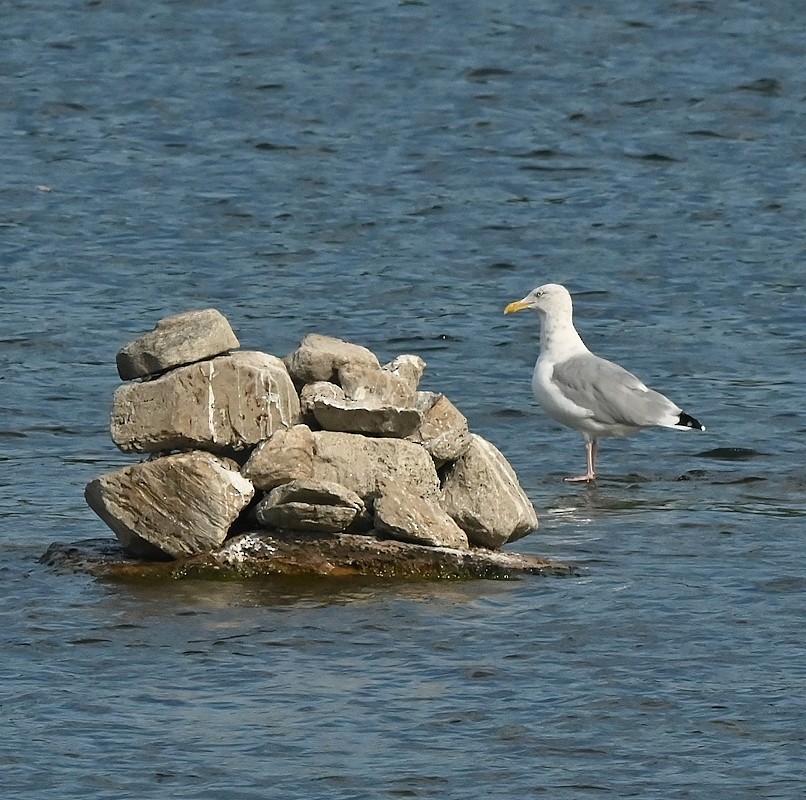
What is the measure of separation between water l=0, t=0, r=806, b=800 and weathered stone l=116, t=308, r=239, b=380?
3.53 feet

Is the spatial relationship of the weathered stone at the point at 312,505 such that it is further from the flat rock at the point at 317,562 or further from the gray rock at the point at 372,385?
the gray rock at the point at 372,385

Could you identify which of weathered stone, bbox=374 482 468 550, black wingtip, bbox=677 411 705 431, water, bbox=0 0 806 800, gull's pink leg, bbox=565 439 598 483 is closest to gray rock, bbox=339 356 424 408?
weathered stone, bbox=374 482 468 550

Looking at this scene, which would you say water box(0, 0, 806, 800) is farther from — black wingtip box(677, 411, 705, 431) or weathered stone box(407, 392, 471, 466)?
weathered stone box(407, 392, 471, 466)

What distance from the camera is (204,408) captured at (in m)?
9.38

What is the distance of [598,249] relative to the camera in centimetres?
1922

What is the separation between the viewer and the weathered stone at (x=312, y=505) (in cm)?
917

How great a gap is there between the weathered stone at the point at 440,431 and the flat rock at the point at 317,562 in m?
0.62

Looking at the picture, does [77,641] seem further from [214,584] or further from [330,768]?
[330,768]

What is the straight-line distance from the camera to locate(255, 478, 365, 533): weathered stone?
9.17 metres

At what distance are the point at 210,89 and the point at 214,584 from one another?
16.2 m

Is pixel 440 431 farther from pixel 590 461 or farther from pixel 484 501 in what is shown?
pixel 590 461

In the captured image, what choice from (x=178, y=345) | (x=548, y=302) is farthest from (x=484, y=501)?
(x=548, y=302)

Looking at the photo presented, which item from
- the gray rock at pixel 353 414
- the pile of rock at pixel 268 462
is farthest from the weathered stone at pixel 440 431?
the gray rock at pixel 353 414

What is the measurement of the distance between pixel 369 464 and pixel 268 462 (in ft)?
1.66
